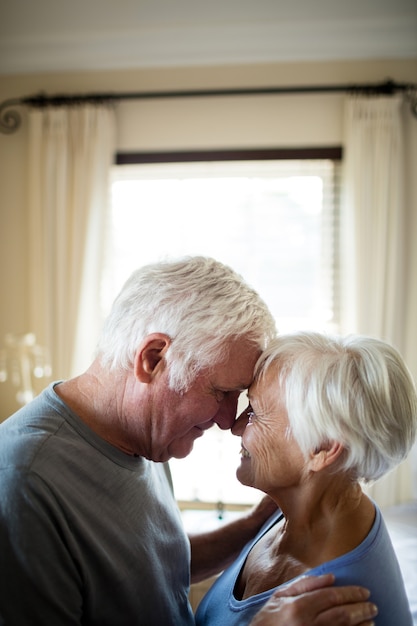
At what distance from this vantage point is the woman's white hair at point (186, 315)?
1090 millimetres

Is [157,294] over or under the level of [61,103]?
under

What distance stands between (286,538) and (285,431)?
25cm

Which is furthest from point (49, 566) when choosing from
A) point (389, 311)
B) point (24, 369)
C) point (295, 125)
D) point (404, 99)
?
point (404, 99)

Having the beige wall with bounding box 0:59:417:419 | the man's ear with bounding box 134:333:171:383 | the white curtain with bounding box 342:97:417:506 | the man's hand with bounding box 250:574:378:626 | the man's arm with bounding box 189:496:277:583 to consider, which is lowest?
the man's arm with bounding box 189:496:277:583

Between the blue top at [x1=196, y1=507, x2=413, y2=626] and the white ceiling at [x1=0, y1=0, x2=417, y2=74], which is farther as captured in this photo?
the white ceiling at [x1=0, y1=0, x2=417, y2=74]

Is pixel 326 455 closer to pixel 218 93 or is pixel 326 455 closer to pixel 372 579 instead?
pixel 372 579

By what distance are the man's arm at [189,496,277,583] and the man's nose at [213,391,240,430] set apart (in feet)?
1.16

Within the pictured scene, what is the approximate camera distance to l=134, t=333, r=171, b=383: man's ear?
1.09 meters

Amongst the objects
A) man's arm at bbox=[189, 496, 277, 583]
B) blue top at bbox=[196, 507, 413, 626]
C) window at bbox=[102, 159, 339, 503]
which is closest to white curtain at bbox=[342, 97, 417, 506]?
window at bbox=[102, 159, 339, 503]

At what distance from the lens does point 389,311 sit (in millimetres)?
3193

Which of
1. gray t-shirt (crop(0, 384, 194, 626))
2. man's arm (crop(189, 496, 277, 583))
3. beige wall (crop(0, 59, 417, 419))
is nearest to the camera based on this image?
gray t-shirt (crop(0, 384, 194, 626))

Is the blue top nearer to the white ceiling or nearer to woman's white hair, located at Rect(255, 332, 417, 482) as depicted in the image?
woman's white hair, located at Rect(255, 332, 417, 482)

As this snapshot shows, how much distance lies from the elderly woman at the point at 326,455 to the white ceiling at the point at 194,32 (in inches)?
95.7

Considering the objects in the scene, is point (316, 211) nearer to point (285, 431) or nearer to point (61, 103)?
point (61, 103)
